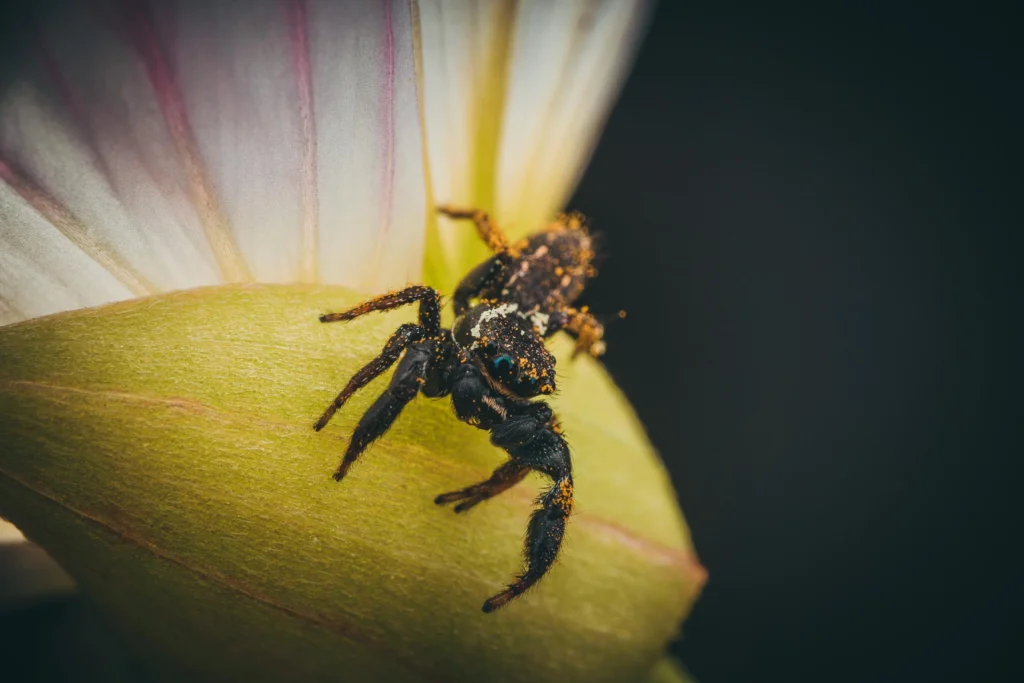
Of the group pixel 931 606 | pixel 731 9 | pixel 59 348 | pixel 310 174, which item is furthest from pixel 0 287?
pixel 931 606

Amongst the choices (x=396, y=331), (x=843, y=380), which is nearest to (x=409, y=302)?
(x=396, y=331)

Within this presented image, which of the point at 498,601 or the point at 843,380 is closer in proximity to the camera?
the point at 498,601

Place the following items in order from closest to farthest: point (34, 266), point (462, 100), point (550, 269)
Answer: point (34, 266) → point (462, 100) → point (550, 269)

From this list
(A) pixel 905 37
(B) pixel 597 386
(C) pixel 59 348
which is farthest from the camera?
(A) pixel 905 37

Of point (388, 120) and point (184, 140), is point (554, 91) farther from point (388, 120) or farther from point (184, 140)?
point (184, 140)

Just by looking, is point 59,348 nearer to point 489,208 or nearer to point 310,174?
point 310,174

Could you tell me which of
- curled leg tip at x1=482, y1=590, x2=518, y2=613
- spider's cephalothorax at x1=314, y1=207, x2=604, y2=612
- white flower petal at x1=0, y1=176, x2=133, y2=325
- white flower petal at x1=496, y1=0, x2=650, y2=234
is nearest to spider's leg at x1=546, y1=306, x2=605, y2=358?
spider's cephalothorax at x1=314, y1=207, x2=604, y2=612
